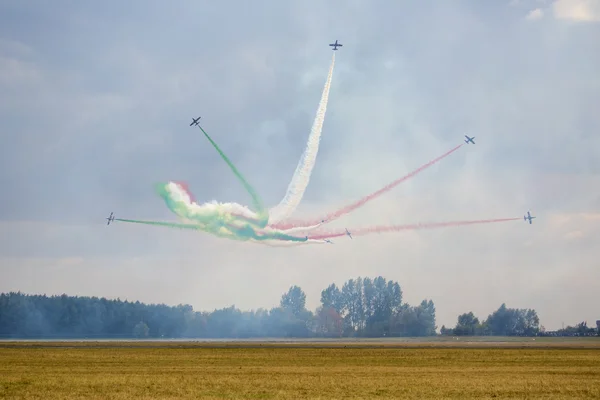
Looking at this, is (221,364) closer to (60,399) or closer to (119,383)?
(119,383)

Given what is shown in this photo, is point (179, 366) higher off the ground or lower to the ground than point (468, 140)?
lower

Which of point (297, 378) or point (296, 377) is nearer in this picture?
point (297, 378)

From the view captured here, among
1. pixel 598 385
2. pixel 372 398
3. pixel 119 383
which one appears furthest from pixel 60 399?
pixel 598 385

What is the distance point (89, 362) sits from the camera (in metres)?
78.6

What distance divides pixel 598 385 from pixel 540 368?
58.2 ft

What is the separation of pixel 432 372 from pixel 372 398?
2232 centimetres

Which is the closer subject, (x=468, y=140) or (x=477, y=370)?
(x=477, y=370)

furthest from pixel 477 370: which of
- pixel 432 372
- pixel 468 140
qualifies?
pixel 468 140

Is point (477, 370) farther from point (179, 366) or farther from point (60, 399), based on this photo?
point (60, 399)

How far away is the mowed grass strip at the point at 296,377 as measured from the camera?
47.2 m

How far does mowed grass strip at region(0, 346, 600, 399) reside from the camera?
155 ft

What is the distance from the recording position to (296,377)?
59.5 meters

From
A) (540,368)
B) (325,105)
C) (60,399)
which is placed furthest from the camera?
(325,105)

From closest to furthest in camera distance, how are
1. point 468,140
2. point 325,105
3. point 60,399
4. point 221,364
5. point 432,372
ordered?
point 60,399 < point 432,372 < point 221,364 < point 325,105 < point 468,140
